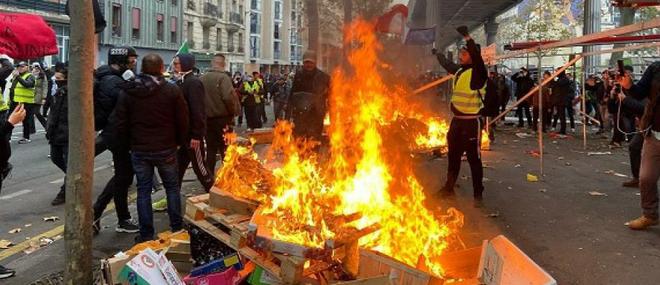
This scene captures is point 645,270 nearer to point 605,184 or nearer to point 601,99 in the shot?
point 605,184

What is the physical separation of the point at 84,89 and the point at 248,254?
4.86 ft

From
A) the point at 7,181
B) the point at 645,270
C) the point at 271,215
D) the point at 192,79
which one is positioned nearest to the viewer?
the point at 271,215

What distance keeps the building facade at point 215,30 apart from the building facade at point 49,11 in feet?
45.1

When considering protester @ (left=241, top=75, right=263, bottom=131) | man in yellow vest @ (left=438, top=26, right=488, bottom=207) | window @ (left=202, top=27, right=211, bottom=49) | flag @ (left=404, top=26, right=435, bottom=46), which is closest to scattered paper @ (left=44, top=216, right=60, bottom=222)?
man in yellow vest @ (left=438, top=26, right=488, bottom=207)

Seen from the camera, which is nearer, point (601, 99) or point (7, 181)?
point (7, 181)

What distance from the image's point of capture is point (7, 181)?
8516mm

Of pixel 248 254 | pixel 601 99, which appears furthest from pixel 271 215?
pixel 601 99

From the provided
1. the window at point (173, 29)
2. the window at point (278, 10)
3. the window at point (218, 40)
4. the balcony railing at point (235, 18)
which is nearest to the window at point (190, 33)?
the window at point (173, 29)

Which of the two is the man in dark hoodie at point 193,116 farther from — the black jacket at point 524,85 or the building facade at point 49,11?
the building facade at point 49,11

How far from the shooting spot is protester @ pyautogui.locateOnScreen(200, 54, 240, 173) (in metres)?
7.20

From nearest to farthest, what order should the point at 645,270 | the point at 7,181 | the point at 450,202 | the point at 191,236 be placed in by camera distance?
the point at 191,236
the point at 645,270
the point at 450,202
the point at 7,181

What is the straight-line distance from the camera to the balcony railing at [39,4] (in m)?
25.9

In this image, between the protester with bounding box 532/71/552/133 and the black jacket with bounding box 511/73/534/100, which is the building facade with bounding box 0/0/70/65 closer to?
the black jacket with bounding box 511/73/534/100

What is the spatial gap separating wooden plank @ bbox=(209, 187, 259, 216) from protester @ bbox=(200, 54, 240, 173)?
264cm
